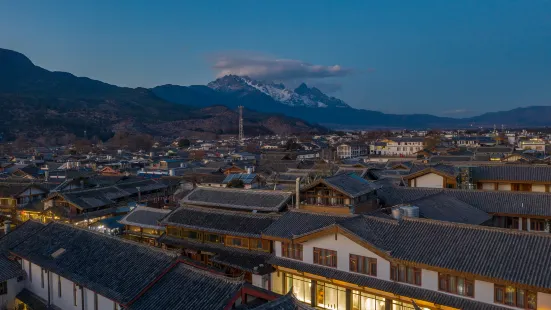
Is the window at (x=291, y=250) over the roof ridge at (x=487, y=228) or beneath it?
beneath

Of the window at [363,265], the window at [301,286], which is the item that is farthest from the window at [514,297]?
the window at [301,286]

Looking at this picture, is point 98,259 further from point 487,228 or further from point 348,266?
point 487,228

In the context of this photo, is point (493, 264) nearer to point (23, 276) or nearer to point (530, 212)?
point (530, 212)

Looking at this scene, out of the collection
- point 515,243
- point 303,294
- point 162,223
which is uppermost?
point 515,243

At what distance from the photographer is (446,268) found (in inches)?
634

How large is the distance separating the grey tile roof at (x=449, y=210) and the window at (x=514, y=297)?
887 cm

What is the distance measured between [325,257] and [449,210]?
387 inches

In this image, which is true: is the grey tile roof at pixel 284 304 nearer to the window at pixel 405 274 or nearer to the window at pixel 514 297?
the window at pixel 405 274

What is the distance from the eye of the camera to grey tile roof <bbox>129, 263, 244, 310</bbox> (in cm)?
1398

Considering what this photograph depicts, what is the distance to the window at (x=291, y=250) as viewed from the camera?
21.5 m

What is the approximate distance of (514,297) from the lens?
14867 millimetres

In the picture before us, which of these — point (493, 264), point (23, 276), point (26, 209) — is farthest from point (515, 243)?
point (26, 209)

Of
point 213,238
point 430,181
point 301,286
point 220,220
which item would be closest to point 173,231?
point 213,238

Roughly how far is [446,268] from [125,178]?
168ft
